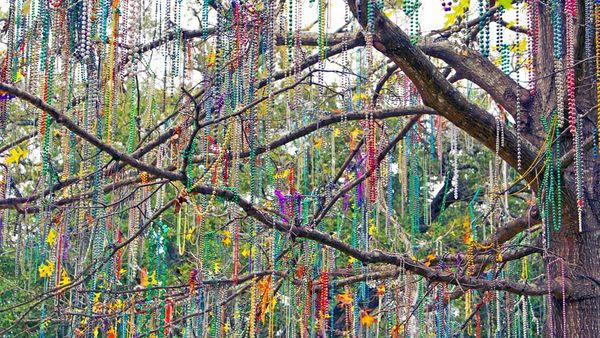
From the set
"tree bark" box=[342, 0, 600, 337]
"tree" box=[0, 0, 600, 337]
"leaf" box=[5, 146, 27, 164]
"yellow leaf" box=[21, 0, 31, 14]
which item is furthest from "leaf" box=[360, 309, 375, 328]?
"yellow leaf" box=[21, 0, 31, 14]

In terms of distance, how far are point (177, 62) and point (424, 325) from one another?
204 cm

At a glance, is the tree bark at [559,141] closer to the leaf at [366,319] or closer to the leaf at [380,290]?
the leaf at [366,319]

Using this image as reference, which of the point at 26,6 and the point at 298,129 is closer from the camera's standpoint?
the point at 26,6

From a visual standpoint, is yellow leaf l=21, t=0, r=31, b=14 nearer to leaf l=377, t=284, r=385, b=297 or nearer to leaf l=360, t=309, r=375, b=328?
leaf l=360, t=309, r=375, b=328

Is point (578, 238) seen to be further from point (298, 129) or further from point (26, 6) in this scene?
point (26, 6)

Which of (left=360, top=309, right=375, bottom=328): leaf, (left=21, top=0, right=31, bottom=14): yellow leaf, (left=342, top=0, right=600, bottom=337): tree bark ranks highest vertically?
(left=21, top=0, right=31, bottom=14): yellow leaf

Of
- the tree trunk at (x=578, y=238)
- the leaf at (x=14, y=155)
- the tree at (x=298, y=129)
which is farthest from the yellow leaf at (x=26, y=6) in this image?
the tree trunk at (x=578, y=238)

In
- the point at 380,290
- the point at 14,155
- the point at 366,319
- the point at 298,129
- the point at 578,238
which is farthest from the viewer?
the point at 380,290

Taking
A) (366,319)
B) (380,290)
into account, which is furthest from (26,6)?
(380,290)

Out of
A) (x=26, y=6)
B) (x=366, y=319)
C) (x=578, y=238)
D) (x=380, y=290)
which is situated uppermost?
(x=26, y=6)

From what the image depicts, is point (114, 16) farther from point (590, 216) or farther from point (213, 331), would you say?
point (590, 216)

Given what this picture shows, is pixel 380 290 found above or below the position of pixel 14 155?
below

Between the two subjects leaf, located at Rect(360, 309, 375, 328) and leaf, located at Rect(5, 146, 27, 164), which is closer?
leaf, located at Rect(5, 146, 27, 164)

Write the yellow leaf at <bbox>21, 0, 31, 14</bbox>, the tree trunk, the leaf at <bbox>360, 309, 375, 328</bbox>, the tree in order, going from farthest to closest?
the leaf at <bbox>360, 309, 375, 328</bbox>, the yellow leaf at <bbox>21, 0, 31, 14</bbox>, the tree trunk, the tree
